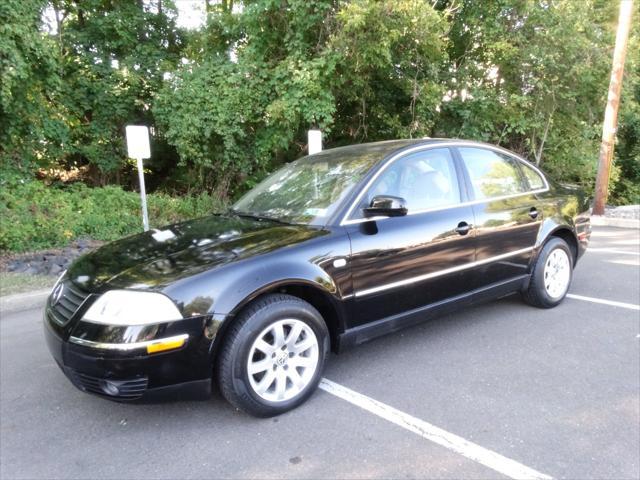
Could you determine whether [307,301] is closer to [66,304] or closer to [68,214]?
[66,304]

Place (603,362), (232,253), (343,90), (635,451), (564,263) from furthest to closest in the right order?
(343,90) → (564,263) → (603,362) → (232,253) → (635,451)

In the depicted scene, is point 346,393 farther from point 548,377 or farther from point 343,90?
point 343,90

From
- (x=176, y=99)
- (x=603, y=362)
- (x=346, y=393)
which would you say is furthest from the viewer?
(x=176, y=99)

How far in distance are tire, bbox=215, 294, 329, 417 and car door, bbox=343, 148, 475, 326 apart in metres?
0.39

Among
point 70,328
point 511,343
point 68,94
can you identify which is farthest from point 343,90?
point 70,328

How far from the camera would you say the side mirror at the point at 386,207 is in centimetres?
306

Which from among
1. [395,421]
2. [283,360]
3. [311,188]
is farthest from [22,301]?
[395,421]

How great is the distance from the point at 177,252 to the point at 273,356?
2.83ft

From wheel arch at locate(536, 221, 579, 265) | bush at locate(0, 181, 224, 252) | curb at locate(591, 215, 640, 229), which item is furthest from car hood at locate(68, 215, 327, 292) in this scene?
curb at locate(591, 215, 640, 229)

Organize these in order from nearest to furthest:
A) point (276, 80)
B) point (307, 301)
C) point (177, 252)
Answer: point (177, 252)
point (307, 301)
point (276, 80)

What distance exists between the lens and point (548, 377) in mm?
3221

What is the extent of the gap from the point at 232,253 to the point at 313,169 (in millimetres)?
1312

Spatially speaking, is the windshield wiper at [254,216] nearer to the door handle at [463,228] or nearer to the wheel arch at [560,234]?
the door handle at [463,228]

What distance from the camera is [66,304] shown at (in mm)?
2762
